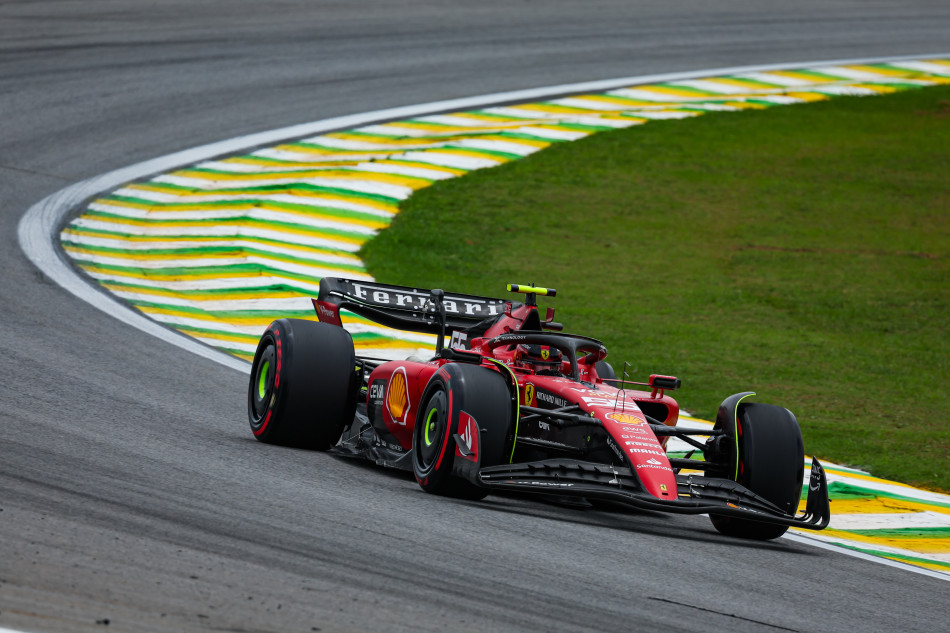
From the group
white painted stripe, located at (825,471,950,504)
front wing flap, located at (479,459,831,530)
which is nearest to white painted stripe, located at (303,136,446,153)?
white painted stripe, located at (825,471,950,504)

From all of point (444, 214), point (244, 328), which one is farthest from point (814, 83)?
point (244, 328)

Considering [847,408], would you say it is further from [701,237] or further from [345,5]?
[345,5]

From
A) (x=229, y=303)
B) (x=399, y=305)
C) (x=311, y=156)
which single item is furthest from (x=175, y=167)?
(x=399, y=305)

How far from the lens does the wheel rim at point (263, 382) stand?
29.9ft

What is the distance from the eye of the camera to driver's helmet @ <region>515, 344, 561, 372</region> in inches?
336

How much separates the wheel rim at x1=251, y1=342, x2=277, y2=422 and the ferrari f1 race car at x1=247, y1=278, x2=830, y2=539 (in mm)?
10

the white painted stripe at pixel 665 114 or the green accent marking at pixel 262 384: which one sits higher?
the white painted stripe at pixel 665 114

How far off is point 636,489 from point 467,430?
1022mm

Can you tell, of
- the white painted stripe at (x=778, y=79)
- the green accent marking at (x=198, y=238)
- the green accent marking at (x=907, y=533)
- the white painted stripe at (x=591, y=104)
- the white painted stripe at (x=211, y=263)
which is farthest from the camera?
the white painted stripe at (x=778, y=79)

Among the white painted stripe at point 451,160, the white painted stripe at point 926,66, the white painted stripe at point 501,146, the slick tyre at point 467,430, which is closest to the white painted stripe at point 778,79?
the white painted stripe at point 926,66

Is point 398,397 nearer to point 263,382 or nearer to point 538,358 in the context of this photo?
point 538,358

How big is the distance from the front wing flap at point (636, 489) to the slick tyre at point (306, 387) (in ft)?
6.30

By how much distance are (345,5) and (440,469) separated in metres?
22.6

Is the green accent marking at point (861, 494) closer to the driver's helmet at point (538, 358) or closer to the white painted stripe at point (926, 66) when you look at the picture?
the driver's helmet at point (538, 358)
